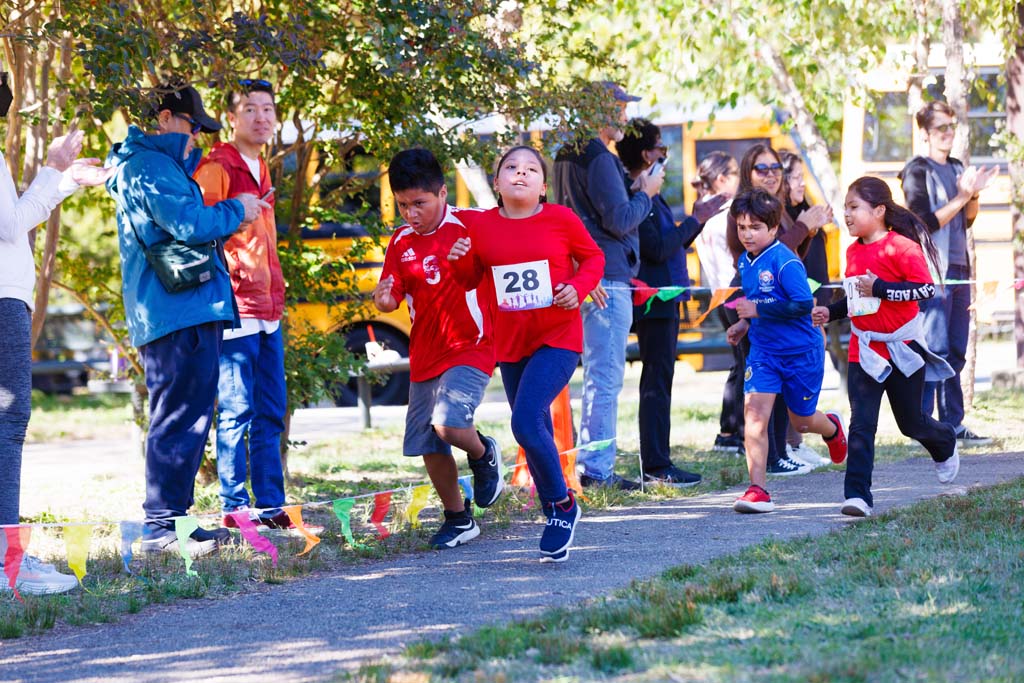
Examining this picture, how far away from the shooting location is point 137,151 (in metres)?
6.41

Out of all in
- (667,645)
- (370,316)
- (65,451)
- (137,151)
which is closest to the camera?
(667,645)

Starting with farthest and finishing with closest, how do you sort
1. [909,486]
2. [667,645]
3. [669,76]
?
1. [669,76]
2. [909,486]
3. [667,645]

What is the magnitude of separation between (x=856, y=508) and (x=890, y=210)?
1.43 metres

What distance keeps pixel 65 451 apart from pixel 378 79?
600 centimetres

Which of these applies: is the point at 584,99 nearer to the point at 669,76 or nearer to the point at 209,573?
the point at 209,573

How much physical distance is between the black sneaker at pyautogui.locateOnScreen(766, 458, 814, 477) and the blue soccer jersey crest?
1505 millimetres

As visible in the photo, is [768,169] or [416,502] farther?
[768,169]

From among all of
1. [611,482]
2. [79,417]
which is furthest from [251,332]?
[79,417]

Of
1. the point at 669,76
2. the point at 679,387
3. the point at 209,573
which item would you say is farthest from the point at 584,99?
the point at 679,387

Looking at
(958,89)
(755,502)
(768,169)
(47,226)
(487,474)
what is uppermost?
(958,89)

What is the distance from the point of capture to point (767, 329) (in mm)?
7188

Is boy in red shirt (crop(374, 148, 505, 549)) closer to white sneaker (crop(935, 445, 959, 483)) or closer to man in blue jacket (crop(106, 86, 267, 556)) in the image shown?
man in blue jacket (crop(106, 86, 267, 556))

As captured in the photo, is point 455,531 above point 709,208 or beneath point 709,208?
beneath

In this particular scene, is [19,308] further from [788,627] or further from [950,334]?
[950,334]
